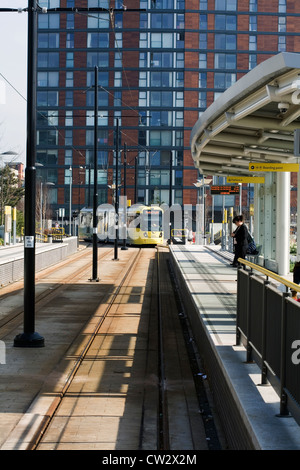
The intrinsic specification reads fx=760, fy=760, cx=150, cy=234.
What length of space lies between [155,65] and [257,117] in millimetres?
74495

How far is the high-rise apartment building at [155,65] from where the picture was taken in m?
86.3

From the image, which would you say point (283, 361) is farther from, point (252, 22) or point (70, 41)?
point (70, 41)

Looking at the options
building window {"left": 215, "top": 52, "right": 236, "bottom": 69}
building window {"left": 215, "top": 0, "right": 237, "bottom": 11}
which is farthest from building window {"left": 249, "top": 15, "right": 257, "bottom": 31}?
building window {"left": 215, "top": 52, "right": 236, "bottom": 69}

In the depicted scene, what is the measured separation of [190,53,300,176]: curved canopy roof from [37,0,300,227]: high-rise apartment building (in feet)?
213

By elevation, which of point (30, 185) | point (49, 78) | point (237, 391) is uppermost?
point (49, 78)

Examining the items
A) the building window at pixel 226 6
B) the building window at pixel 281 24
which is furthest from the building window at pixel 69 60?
the building window at pixel 281 24

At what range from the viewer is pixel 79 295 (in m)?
21.6

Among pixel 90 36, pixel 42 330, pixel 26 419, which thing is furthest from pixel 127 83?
pixel 26 419

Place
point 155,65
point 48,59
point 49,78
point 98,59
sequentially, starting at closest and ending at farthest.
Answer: point 155,65, point 98,59, point 48,59, point 49,78

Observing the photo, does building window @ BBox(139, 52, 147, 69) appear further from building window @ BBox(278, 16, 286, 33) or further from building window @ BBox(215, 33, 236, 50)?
building window @ BBox(278, 16, 286, 33)

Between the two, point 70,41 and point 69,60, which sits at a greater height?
point 70,41

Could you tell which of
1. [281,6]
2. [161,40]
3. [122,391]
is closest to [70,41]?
[161,40]

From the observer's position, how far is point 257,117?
48.1ft

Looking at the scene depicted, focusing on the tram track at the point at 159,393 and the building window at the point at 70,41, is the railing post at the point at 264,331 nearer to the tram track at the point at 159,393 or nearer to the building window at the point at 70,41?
the tram track at the point at 159,393
